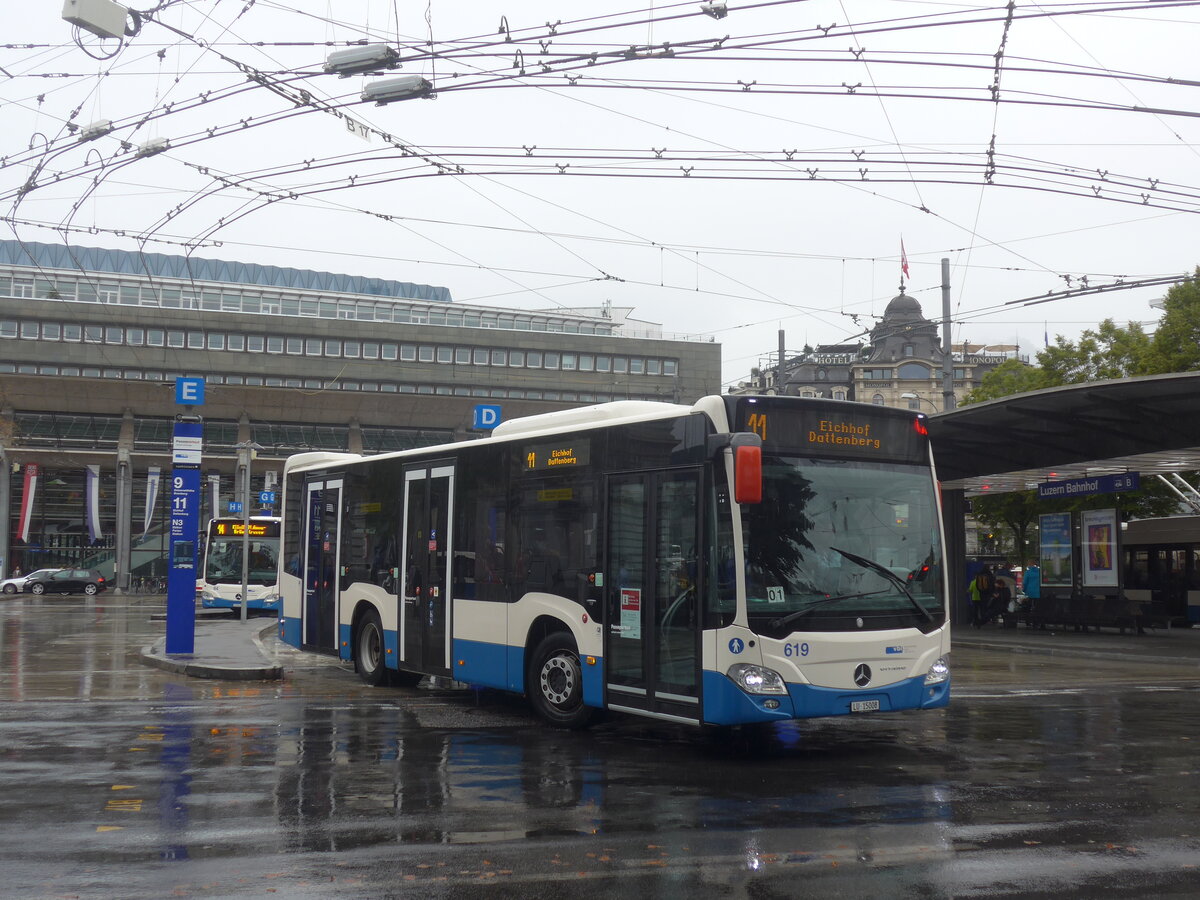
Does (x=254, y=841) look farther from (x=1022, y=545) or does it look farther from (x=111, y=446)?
(x=111, y=446)

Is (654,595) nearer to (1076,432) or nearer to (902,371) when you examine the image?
(1076,432)

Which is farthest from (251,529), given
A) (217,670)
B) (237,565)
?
(217,670)

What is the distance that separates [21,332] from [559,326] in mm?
32053

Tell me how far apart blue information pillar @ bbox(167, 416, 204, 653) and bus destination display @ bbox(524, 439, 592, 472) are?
29.7 ft

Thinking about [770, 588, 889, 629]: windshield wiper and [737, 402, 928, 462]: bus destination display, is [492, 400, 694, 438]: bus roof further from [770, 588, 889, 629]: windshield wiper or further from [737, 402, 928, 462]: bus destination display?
[770, 588, 889, 629]: windshield wiper

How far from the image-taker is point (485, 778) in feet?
30.3

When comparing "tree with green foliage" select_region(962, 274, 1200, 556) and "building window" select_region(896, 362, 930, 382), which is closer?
"tree with green foliage" select_region(962, 274, 1200, 556)

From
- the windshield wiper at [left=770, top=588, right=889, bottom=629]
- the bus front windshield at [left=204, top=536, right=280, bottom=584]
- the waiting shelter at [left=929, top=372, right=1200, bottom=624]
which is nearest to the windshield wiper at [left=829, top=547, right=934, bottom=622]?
the windshield wiper at [left=770, top=588, right=889, bottom=629]

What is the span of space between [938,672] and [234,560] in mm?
31435

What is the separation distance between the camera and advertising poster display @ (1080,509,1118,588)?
29.7 meters

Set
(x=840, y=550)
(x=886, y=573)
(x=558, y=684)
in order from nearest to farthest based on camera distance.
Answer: (x=840, y=550) < (x=886, y=573) < (x=558, y=684)

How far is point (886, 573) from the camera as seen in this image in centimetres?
Answer: 1045

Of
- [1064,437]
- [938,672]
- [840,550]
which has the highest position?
[1064,437]

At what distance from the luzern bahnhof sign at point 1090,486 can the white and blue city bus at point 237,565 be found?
2300 cm
